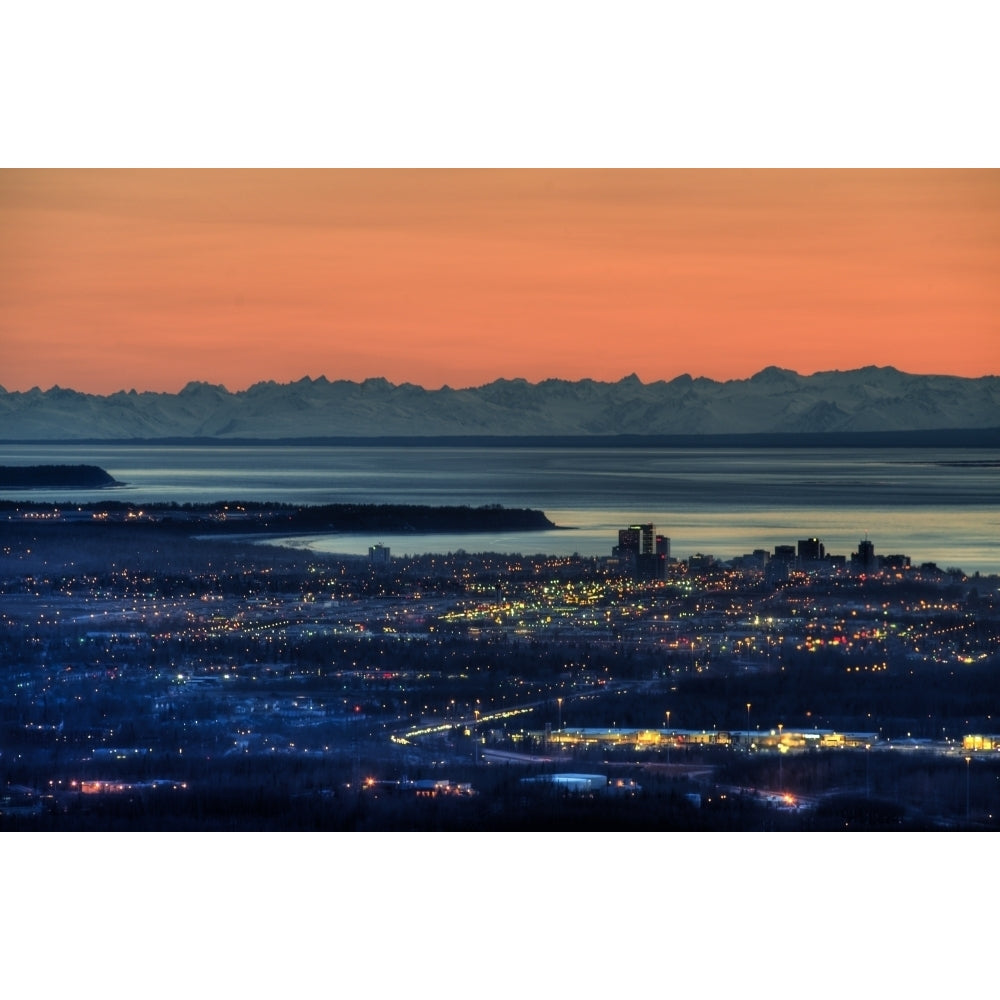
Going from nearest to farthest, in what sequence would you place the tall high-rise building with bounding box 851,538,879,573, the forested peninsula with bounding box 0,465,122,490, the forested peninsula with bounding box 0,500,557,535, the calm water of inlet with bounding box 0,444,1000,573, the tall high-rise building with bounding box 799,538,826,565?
the tall high-rise building with bounding box 851,538,879,573, the calm water of inlet with bounding box 0,444,1000,573, the tall high-rise building with bounding box 799,538,826,565, the forested peninsula with bounding box 0,500,557,535, the forested peninsula with bounding box 0,465,122,490

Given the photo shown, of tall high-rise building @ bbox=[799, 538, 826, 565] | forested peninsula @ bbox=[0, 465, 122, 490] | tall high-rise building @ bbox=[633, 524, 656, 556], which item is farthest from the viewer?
forested peninsula @ bbox=[0, 465, 122, 490]

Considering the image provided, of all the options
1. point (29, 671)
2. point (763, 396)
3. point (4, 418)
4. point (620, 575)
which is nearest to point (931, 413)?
point (763, 396)

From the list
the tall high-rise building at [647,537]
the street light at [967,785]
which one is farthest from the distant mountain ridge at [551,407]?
the street light at [967,785]

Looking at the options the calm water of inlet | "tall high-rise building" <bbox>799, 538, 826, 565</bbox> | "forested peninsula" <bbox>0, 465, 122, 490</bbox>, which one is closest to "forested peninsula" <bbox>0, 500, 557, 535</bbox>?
the calm water of inlet

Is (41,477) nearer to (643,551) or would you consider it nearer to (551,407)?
(551,407)

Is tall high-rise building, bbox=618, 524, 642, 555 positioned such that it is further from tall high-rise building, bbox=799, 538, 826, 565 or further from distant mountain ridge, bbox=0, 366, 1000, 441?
tall high-rise building, bbox=799, 538, 826, 565

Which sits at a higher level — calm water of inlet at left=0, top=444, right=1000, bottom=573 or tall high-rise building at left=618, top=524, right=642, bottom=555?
calm water of inlet at left=0, top=444, right=1000, bottom=573

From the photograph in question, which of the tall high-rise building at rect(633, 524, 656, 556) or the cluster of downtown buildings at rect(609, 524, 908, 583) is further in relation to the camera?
the tall high-rise building at rect(633, 524, 656, 556)
